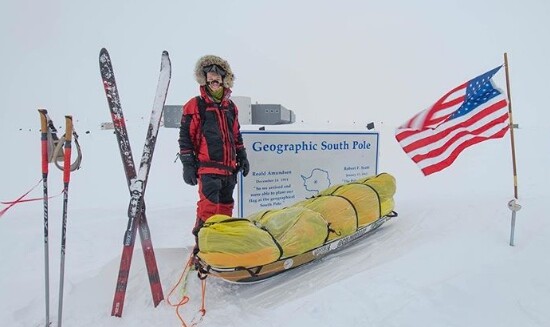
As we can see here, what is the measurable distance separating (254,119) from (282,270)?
290cm

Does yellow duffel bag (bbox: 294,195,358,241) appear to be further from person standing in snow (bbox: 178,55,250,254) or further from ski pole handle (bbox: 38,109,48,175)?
ski pole handle (bbox: 38,109,48,175)

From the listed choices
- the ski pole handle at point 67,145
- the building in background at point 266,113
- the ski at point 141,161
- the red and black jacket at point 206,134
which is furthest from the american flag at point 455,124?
the ski pole handle at point 67,145

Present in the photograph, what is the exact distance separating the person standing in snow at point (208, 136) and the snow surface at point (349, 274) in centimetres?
81

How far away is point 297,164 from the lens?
5.14 metres

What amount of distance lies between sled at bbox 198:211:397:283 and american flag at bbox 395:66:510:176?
121cm

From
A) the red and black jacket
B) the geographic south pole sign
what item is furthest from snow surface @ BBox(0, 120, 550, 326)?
the red and black jacket

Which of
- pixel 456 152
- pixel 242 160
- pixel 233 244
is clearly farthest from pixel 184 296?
pixel 456 152

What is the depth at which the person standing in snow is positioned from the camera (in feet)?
11.1

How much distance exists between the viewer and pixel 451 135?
379cm

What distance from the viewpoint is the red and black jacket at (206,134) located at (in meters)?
3.39

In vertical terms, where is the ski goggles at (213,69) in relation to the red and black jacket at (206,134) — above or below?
above

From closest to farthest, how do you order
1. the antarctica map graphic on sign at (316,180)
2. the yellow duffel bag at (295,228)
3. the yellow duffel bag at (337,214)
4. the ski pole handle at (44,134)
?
the ski pole handle at (44,134), the yellow duffel bag at (295,228), the yellow duffel bag at (337,214), the antarctica map graphic on sign at (316,180)

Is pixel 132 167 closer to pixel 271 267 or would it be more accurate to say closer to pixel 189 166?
pixel 189 166

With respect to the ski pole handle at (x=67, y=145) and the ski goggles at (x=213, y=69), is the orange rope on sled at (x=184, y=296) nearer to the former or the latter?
the ski pole handle at (x=67, y=145)
